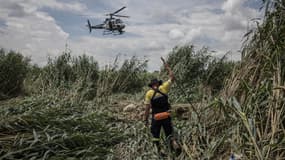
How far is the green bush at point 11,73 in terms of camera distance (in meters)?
11.6

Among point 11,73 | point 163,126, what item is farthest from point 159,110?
point 11,73

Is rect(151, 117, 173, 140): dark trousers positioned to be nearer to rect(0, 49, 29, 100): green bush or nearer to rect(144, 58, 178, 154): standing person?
rect(144, 58, 178, 154): standing person

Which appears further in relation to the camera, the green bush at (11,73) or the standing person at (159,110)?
the green bush at (11,73)

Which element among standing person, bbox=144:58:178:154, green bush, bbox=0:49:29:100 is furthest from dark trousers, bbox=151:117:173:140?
green bush, bbox=0:49:29:100

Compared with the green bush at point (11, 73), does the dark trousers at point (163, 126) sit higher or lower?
lower

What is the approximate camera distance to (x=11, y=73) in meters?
11.9

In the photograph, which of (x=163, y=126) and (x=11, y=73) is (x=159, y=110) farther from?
(x=11, y=73)

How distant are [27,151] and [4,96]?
8.12 meters

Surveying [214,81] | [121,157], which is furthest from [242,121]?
[214,81]

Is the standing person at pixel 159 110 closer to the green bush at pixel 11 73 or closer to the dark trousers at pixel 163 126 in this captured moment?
the dark trousers at pixel 163 126

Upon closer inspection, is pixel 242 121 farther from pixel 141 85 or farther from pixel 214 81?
pixel 141 85

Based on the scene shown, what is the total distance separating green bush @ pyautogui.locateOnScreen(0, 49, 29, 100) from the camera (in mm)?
11578

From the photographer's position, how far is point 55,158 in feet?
11.6

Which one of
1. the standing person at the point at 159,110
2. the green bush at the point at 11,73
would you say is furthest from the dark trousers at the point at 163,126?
the green bush at the point at 11,73
